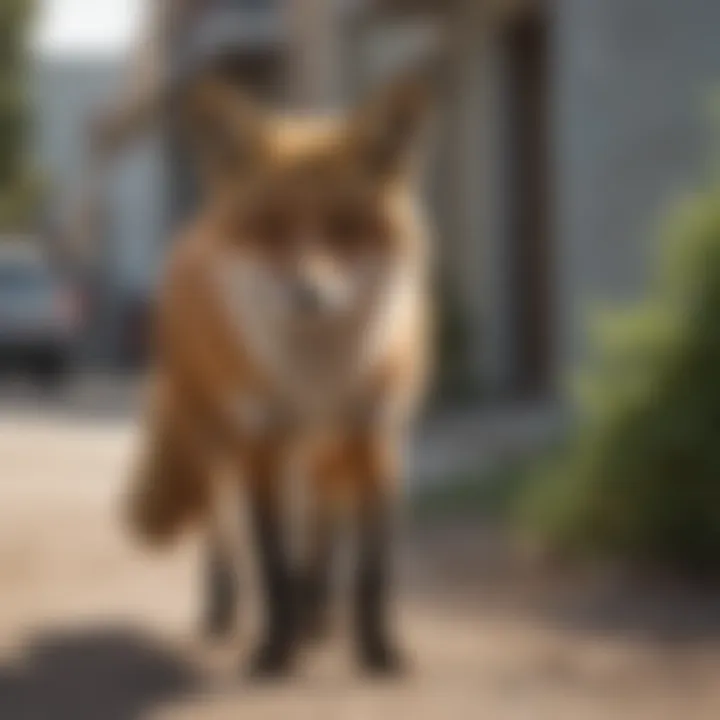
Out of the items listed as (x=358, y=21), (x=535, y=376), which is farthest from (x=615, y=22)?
(x=358, y=21)

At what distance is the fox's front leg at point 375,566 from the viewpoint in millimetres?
6145

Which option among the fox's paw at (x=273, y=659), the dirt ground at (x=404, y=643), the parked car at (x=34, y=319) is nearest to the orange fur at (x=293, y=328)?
the fox's paw at (x=273, y=659)

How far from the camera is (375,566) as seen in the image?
20.5ft

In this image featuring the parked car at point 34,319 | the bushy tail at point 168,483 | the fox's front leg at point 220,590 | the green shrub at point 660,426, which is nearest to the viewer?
the bushy tail at point 168,483

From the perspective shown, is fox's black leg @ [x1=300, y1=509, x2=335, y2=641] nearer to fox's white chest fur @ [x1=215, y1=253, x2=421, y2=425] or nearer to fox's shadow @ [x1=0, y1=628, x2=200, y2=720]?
fox's shadow @ [x1=0, y1=628, x2=200, y2=720]

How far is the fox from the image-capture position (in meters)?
5.82

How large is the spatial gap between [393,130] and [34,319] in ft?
52.1

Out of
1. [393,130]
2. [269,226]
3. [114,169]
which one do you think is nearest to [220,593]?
[269,226]

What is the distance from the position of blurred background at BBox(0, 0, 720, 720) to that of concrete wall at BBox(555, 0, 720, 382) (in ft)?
0.07

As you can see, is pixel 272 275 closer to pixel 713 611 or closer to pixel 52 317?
pixel 713 611

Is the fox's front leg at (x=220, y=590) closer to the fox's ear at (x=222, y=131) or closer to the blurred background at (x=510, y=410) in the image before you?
the blurred background at (x=510, y=410)

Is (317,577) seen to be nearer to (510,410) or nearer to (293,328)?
(293,328)

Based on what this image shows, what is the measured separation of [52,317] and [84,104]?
34.0 meters

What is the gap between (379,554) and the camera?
6.27 metres
